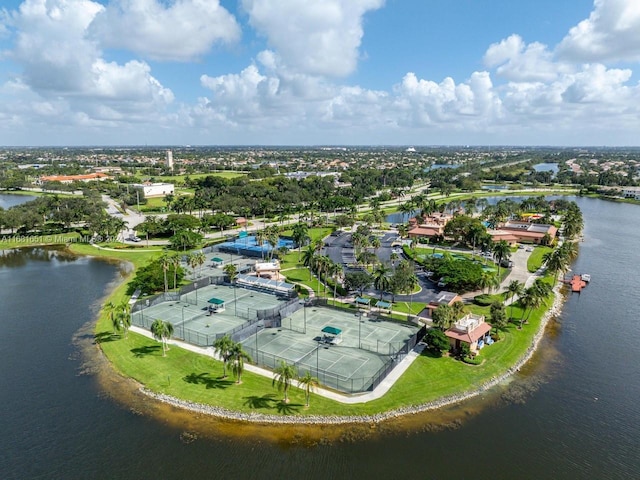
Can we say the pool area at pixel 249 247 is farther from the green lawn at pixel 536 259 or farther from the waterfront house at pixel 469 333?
the green lawn at pixel 536 259

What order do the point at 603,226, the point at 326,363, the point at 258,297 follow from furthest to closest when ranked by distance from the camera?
the point at 603,226, the point at 258,297, the point at 326,363

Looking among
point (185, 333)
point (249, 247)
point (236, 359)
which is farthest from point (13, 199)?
point (236, 359)

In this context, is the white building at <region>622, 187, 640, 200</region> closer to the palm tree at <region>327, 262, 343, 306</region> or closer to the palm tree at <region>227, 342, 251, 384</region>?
the palm tree at <region>327, 262, 343, 306</region>

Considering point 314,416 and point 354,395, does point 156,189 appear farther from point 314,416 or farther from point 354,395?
point 314,416

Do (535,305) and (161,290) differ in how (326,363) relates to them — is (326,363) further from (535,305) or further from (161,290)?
(161,290)

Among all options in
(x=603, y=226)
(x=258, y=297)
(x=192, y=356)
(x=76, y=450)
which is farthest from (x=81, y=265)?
(x=603, y=226)

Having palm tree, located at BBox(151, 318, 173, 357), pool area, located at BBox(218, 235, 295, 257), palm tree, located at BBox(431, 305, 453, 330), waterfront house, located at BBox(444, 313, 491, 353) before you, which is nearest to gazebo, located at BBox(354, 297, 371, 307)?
palm tree, located at BBox(431, 305, 453, 330)
